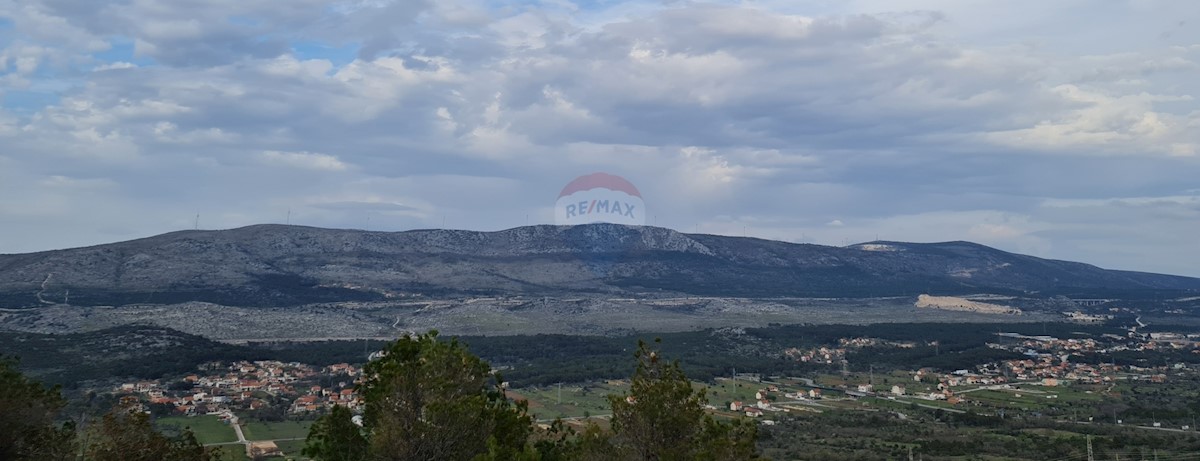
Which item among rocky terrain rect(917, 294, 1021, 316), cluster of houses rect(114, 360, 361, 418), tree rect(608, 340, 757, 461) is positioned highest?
rocky terrain rect(917, 294, 1021, 316)

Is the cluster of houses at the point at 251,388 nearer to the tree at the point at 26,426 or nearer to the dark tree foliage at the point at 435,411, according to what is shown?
the tree at the point at 26,426

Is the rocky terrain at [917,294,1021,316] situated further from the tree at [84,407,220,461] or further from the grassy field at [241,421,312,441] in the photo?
the tree at [84,407,220,461]

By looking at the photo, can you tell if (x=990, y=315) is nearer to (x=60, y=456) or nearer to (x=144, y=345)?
(x=144, y=345)

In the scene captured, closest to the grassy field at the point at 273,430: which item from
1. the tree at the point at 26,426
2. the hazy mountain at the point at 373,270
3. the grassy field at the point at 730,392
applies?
the grassy field at the point at 730,392

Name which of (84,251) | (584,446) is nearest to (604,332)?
(84,251)

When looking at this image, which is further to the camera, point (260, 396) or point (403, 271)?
point (403, 271)

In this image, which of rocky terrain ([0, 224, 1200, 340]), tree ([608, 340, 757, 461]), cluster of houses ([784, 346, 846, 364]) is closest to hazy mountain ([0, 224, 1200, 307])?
rocky terrain ([0, 224, 1200, 340])
